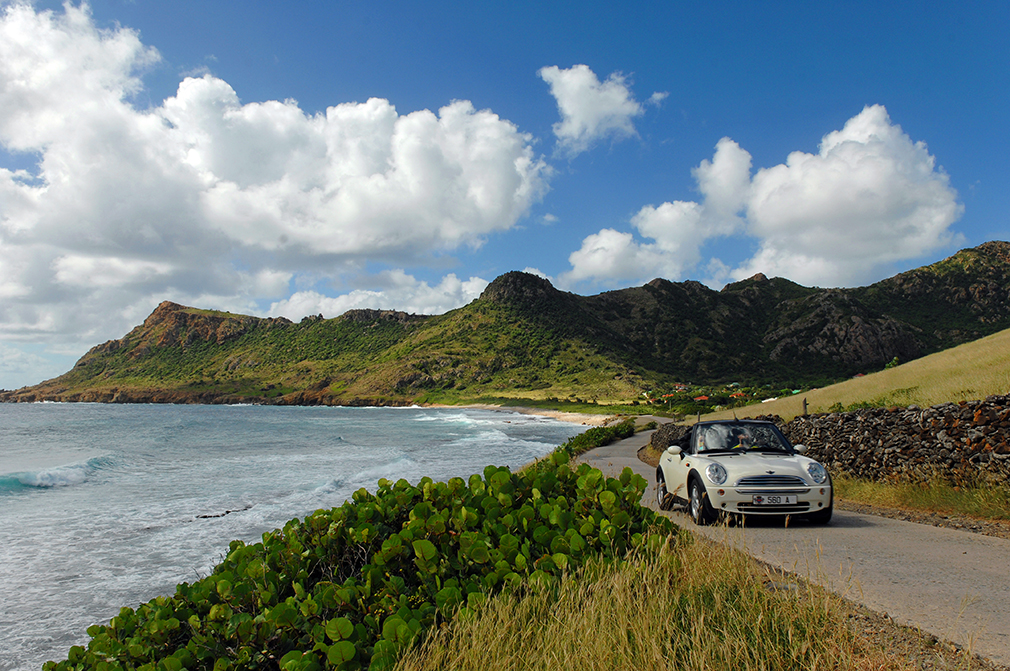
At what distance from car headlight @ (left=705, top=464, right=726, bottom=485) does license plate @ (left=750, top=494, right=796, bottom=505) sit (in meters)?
0.52

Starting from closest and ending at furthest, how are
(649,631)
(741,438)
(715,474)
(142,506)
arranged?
(649,631) → (715,474) → (741,438) → (142,506)

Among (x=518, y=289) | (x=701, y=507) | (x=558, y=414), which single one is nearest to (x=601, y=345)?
(x=518, y=289)

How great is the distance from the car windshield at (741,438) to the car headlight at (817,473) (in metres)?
0.72

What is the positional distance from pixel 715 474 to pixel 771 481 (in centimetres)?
84

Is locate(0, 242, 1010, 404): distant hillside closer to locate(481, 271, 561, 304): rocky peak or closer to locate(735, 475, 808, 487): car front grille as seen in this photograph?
locate(481, 271, 561, 304): rocky peak

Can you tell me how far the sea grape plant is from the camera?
3.30 meters

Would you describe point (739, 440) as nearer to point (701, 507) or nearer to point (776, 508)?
point (776, 508)

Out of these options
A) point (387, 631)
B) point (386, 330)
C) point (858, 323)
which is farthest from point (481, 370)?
point (387, 631)

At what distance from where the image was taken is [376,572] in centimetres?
372

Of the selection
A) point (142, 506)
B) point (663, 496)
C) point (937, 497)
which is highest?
point (663, 496)

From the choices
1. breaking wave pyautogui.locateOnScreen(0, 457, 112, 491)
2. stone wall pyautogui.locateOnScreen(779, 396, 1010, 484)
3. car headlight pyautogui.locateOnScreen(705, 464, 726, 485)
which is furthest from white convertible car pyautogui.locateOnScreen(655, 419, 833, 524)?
breaking wave pyautogui.locateOnScreen(0, 457, 112, 491)

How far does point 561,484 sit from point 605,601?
1545 mm

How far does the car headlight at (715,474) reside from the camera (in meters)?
8.43

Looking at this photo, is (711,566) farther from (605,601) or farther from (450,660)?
(450,660)
